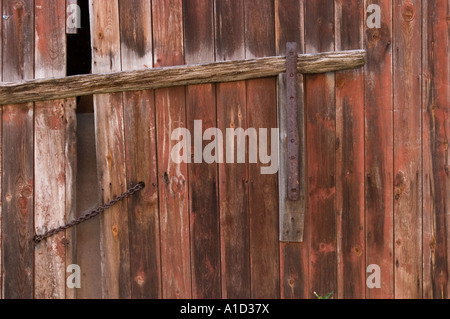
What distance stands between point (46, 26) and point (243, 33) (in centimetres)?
115

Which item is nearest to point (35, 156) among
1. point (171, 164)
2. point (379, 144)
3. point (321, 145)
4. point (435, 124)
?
point (171, 164)

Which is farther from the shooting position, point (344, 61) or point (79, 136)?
point (79, 136)

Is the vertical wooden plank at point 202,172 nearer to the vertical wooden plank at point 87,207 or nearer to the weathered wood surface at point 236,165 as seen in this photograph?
the weathered wood surface at point 236,165

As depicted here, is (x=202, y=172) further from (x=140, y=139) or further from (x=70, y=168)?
(x=70, y=168)

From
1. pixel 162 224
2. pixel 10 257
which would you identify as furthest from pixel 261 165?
pixel 10 257

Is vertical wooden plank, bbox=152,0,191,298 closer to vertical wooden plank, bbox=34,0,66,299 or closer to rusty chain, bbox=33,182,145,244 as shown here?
rusty chain, bbox=33,182,145,244

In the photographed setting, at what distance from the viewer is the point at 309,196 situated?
2381 mm

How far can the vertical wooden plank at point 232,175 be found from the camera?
237 cm

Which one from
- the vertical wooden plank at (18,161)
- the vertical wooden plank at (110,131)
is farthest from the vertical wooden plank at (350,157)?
the vertical wooden plank at (18,161)

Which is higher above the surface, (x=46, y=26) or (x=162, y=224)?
(x=46, y=26)

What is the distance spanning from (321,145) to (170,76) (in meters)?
0.94

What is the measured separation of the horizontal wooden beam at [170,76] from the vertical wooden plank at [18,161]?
0.09m

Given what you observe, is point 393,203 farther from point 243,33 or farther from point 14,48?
point 14,48

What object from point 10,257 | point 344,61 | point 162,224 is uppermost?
point 344,61
